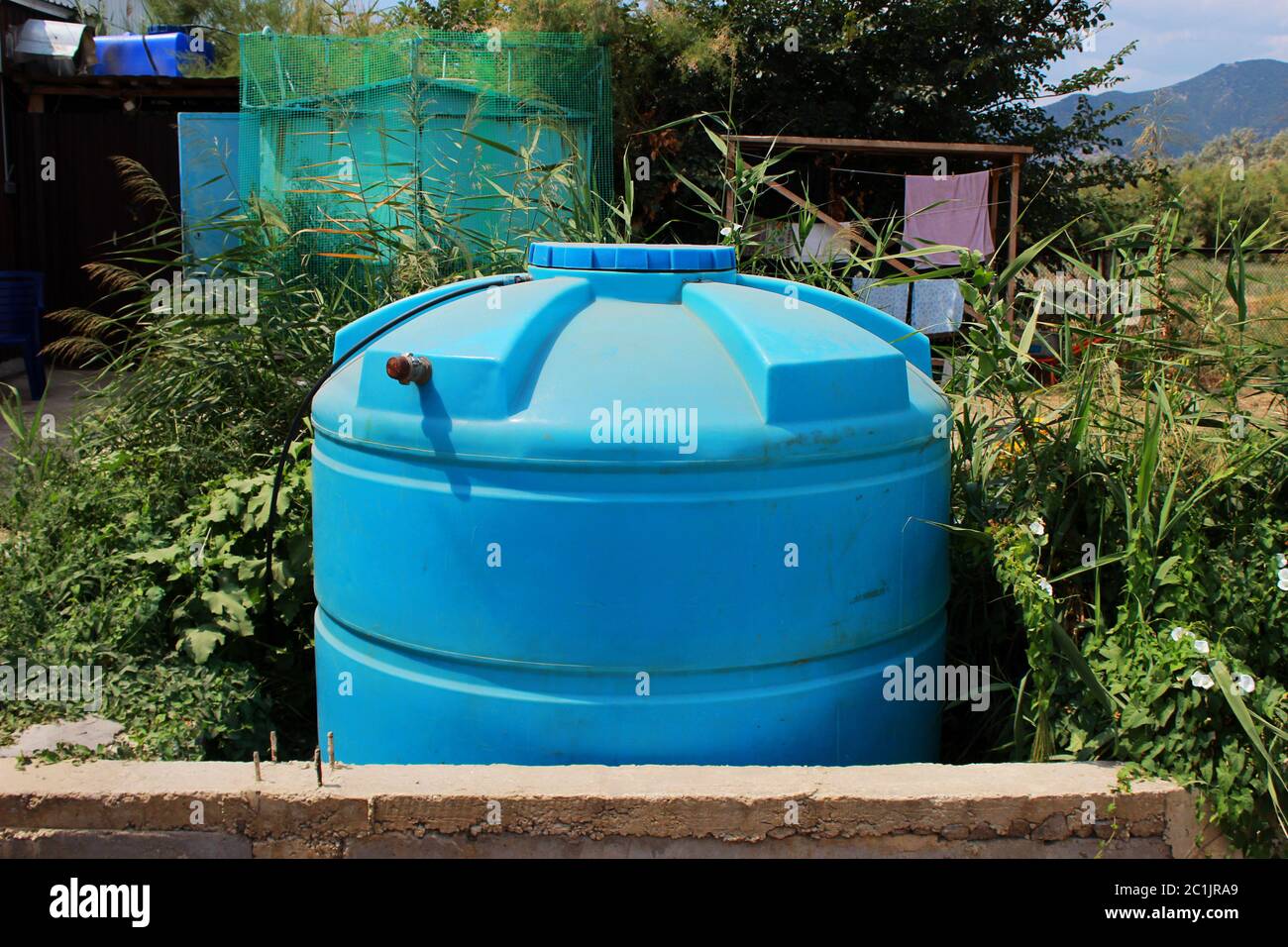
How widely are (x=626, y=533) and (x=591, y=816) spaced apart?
64cm

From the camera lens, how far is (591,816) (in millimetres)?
2703

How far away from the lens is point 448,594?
114 inches

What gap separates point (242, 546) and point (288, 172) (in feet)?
12.6

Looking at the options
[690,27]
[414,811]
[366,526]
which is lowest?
[414,811]

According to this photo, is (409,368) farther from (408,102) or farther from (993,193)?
(993,193)

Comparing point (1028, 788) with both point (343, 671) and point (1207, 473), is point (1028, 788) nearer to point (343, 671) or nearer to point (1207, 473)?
point (1207, 473)

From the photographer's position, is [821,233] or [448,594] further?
[821,233]

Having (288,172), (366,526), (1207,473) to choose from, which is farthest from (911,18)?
(366,526)

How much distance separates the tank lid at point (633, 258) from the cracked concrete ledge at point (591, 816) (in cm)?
133

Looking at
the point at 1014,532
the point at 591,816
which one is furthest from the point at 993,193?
the point at 591,816

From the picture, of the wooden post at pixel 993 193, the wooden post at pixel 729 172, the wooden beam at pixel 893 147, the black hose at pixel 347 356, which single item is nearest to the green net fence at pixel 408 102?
the wooden post at pixel 729 172

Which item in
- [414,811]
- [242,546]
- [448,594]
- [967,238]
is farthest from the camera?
[967,238]

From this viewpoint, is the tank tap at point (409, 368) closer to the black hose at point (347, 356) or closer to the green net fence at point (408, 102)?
the black hose at point (347, 356)

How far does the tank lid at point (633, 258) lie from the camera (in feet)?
10.6
